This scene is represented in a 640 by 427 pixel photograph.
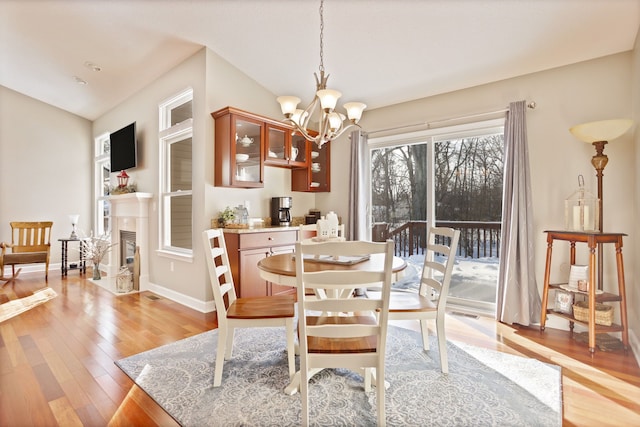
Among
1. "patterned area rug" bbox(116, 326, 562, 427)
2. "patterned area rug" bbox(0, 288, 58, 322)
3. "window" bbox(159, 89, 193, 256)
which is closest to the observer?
"patterned area rug" bbox(116, 326, 562, 427)

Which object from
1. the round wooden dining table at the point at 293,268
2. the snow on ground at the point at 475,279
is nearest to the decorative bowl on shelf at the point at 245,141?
the round wooden dining table at the point at 293,268

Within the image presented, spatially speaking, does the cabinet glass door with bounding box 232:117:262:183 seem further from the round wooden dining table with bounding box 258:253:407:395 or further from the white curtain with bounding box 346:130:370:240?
the round wooden dining table with bounding box 258:253:407:395

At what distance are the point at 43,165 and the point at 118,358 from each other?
5.43 metres

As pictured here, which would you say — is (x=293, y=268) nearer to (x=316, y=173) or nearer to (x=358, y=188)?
(x=358, y=188)

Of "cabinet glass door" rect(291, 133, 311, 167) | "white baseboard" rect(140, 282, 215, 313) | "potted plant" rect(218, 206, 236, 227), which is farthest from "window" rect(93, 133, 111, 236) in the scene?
"cabinet glass door" rect(291, 133, 311, 167)

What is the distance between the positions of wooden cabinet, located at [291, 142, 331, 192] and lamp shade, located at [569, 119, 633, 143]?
2.93 m

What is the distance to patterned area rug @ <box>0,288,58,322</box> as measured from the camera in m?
3.51

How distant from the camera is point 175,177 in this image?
4430 mm

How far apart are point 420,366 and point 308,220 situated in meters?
2.88

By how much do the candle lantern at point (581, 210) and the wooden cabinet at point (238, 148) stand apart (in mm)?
3217

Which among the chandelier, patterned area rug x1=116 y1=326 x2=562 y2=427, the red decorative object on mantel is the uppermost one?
the chandelier

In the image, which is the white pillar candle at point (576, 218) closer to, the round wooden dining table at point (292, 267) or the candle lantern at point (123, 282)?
the round wooden dining table at point (292, 267)

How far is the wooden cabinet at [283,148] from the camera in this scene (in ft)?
13.3

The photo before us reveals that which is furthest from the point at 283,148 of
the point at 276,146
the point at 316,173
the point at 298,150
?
the point at 316,173
